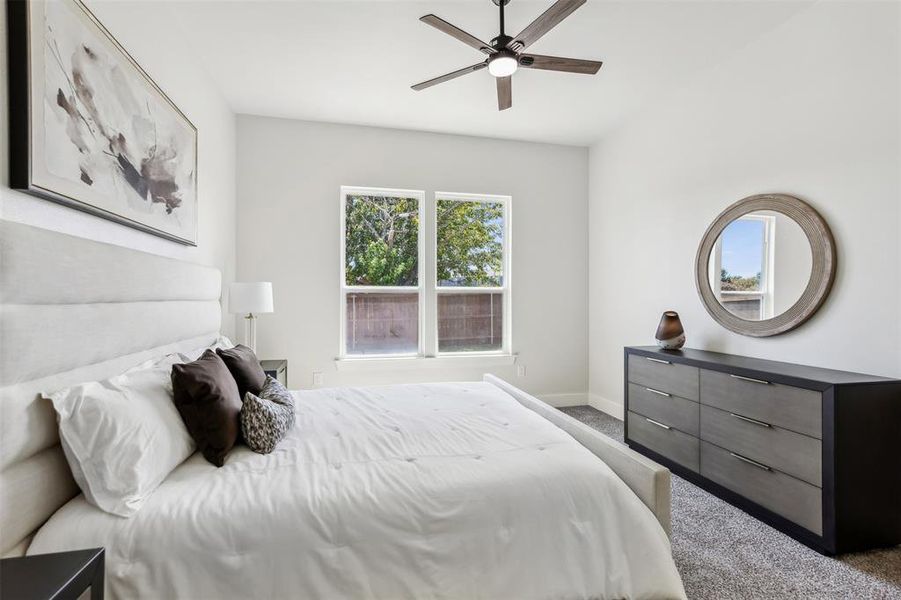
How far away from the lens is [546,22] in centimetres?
192

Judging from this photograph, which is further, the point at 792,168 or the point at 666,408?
the point at 666,408

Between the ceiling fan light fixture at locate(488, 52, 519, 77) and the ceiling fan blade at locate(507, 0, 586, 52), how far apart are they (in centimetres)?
6

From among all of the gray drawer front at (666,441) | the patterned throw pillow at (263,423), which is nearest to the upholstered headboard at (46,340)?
the patterned throw pillow at (263,423)

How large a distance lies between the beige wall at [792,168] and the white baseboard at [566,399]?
71cm

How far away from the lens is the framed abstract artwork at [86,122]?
1217mm

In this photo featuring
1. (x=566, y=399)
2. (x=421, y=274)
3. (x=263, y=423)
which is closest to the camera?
(x=263, y=423)

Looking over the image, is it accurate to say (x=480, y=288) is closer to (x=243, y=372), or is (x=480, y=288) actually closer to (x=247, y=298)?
(x=247, y=298)

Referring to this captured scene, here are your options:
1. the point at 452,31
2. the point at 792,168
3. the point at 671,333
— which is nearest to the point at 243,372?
the point at 452,31

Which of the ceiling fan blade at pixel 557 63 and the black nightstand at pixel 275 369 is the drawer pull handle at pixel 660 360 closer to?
the ceiling fan blade at pixel 557 63

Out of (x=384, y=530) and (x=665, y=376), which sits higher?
(x=665, y=376)

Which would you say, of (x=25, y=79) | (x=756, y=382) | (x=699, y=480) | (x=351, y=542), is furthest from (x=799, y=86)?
(x=25, y=79)

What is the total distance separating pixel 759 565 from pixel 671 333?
1.55 metres

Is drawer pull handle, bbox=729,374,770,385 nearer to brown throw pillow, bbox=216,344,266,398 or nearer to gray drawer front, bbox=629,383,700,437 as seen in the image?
gray drawer front, bbox=629,383,700,437

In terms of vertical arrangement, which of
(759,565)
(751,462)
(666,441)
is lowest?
(759,565)
